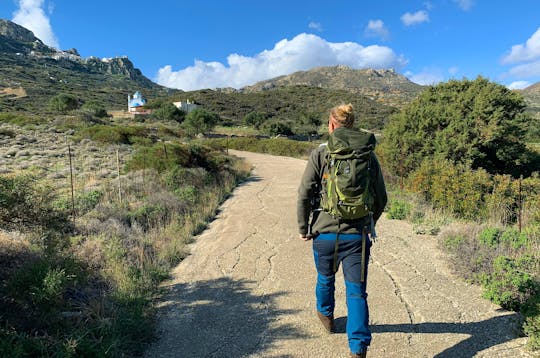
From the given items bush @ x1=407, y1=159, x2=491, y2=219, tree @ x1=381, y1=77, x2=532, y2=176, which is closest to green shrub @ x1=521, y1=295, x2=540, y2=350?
bush @ x1=407, y1=159, x2=491, y2=219

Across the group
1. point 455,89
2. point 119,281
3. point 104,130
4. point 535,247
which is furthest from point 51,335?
point 104,130

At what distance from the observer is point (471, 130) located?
10945mm

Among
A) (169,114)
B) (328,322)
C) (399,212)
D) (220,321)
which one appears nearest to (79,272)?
(220,321)

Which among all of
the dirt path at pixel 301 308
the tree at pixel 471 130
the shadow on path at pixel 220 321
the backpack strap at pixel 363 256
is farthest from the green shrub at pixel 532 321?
the tree at pixel 471 130

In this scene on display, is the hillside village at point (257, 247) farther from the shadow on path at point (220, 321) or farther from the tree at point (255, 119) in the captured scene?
the tree at point (255, 119)

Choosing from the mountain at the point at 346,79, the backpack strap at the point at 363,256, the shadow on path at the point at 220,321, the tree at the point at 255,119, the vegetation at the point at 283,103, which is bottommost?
the shadow on path at the point at 220,321

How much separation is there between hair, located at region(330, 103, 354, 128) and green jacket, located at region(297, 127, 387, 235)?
116 millimetres

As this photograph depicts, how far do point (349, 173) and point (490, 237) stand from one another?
3.86m

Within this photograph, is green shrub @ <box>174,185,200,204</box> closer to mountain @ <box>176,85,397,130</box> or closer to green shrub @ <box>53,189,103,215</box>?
green shrub @ <box>53,189,103,215</box>

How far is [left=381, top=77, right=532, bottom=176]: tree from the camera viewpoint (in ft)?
35.6

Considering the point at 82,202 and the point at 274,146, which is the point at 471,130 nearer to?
the point at 82,202

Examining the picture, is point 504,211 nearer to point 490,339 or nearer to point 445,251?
point 445,251

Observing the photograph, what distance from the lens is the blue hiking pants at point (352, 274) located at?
2.65 metres

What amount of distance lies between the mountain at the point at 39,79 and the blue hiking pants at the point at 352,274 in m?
62.2
